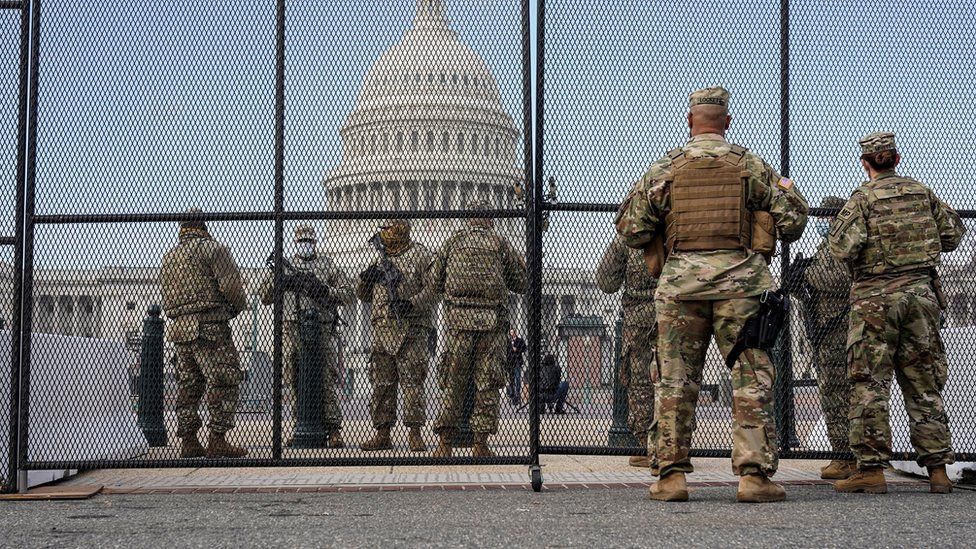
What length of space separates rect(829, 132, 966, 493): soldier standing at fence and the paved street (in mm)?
249

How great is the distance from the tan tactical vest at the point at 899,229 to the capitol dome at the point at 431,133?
1784mm

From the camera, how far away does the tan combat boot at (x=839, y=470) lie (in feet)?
23.3

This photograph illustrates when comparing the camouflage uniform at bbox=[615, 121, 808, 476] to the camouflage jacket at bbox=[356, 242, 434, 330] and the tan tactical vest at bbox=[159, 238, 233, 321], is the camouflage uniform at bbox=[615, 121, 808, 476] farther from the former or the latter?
the camouflage jacket at bbox=[356, 242, 434, 330]

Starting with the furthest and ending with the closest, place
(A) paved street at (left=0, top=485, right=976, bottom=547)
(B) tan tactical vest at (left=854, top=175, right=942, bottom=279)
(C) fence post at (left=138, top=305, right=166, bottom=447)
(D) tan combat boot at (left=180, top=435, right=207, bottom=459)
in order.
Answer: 1. (D) tan combat boot at (left=180, top=435, right=207, bottom=459)
2. (C) fence post at (left=138, top=305, right=166, bottom=447)
3. (B) tan tactical vest at (left=854, top=175, right=942, bottom=279)
4. (A) paved street at (left=0, top=485, right=976, bottom=547)

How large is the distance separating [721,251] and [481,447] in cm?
228

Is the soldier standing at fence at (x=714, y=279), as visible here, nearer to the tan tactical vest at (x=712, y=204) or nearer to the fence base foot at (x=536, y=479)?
the tan tactical vest at (x=712, y=204)

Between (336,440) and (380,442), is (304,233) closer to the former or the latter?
(380,442)

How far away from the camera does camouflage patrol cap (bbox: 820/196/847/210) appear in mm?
6807

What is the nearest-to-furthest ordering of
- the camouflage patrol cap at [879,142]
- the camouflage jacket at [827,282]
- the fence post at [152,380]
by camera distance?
the camouflage patrol cap at [879,142]
the camouflage jacket at [827,282]
the fence post at [152,380]

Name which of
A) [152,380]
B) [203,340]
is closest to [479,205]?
[203,340]

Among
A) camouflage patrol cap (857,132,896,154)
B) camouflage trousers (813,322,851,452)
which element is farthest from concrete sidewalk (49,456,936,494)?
camouflage patrol cap (857,132,896,154)

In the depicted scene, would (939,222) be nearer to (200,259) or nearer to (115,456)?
(200,259)

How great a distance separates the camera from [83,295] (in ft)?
21.9

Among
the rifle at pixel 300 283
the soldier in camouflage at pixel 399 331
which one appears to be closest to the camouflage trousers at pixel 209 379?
the rifle at pixel 300 283
